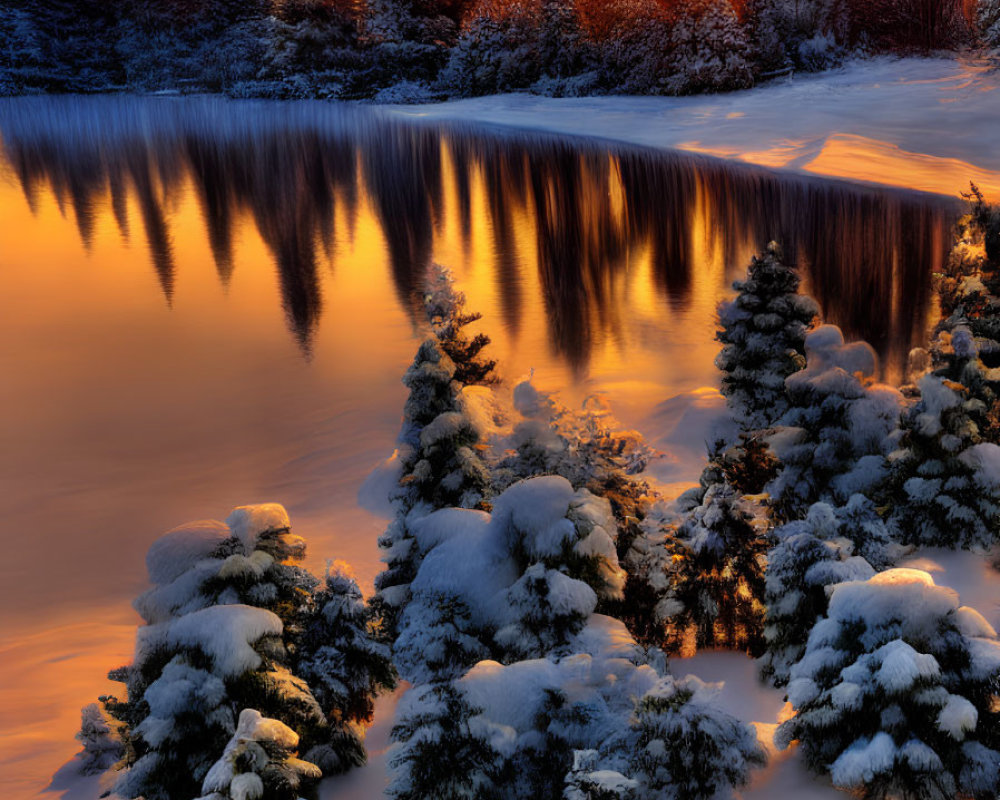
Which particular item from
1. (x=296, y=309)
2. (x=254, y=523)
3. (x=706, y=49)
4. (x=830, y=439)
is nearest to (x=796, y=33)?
(x=706, y=49)

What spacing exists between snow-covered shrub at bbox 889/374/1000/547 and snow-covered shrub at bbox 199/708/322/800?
8.71 meters

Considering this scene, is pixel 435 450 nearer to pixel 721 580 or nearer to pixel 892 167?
pixel 721 580

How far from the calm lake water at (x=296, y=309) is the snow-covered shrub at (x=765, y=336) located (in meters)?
3.70

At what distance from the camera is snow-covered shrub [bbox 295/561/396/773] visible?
777 centimetres

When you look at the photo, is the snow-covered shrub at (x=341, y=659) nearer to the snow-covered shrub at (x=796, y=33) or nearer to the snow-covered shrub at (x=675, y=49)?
the snow-covered shrub at (x=675, y=49)

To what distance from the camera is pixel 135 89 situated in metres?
106

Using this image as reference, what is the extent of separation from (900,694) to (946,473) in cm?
625

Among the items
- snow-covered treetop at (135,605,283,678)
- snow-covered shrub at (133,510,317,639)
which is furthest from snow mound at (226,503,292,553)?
snow-covered treetop at (135,605,283,678)

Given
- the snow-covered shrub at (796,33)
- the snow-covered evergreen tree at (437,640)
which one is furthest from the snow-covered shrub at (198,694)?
the snow-covered shrub at (796,33)

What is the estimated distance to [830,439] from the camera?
490 inches

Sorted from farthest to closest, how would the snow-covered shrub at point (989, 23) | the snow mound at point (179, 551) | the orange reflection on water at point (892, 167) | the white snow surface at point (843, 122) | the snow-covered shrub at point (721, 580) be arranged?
the snow-covered shrub at point (989, 23), the white snow surface at point (843, 122), the orange reflection on water at point (892, 167), the snow-covered shrub at point (721, 580), the snow mound at point (179, 551)

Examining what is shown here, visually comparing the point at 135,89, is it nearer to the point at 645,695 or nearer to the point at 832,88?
the point at 832,88

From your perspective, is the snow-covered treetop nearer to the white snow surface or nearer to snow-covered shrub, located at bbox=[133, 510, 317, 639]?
snow-covered shrub, located at bbox=[133, 510, 317, 639]

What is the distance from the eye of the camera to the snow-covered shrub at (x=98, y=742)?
8.75 m
